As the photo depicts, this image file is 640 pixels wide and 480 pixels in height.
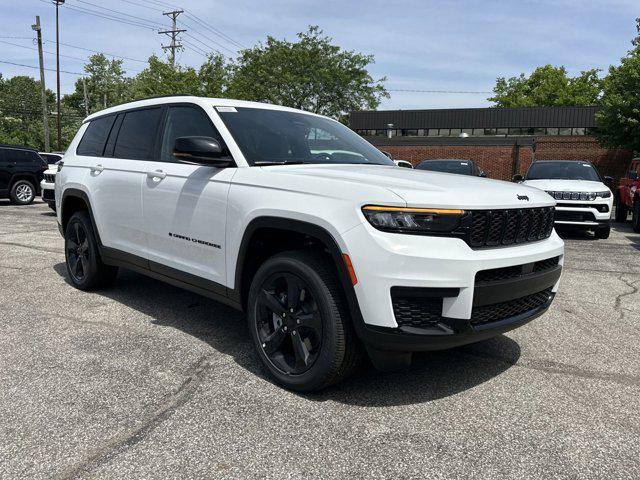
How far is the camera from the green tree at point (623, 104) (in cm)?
2142

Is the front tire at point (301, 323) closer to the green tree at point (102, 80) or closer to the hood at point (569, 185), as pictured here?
the hood at point (569, 185)

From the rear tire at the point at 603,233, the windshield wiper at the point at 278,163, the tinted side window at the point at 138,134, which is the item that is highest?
the tinted side window at the point at 138,134

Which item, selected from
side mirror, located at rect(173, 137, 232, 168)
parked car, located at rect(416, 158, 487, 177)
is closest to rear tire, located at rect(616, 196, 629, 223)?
parked car, located at rect(416, 158, 487, 177)

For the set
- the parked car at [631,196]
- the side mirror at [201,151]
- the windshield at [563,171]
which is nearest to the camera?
the side mirror at [201,151]

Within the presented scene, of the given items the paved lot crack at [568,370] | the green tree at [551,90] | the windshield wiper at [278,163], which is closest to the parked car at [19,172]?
the windshield wiper at [278,163]

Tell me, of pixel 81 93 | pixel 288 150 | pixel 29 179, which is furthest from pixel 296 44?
pixel 81 93

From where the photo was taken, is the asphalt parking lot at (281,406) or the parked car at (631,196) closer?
the asphalt parking lot at (281,406)

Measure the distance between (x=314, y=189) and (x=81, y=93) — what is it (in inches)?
4134

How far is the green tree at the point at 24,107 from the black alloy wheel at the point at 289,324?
8622cm

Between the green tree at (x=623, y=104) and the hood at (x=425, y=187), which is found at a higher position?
the green tree at (x=623, y=104)

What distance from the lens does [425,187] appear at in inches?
111

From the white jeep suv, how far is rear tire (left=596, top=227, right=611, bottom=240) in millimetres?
8008

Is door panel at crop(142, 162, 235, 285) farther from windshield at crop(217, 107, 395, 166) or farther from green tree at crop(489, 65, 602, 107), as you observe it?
green tree at crop(489, 65, 602, 107)

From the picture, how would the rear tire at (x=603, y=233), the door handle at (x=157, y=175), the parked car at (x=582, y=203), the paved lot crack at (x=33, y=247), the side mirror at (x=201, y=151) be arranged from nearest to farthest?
the side mirror at (x=201, y=151) < the door handle at (x=157, y=175) < the paved lot crack at (x=33, y=247) < the parked car at (x=582, y=203) < the rear tire at (x=603, y=233)
